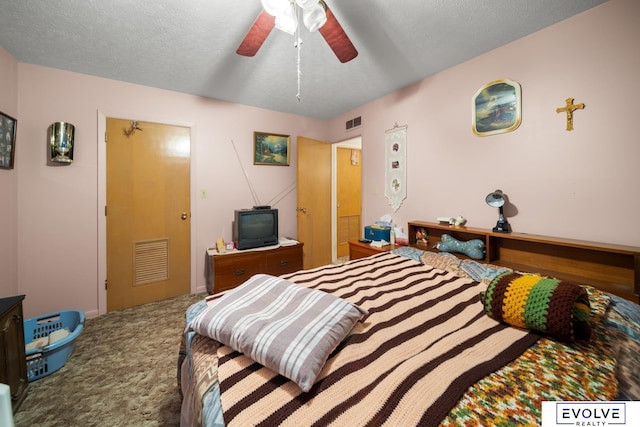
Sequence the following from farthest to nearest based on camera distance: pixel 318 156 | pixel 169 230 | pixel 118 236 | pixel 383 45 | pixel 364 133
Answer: pixel 318 156 < pixel 364 133 < pixel 169 230 < pixel 118 236 < pixel 383 45

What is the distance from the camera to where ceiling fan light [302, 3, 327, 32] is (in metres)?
1.26

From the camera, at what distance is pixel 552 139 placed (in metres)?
1.77

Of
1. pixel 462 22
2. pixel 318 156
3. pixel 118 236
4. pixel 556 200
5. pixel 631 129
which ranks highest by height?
pixel 462 22

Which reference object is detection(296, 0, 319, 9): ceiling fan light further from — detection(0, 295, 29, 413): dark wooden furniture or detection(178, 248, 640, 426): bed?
detection(0, 295, 29, 413): dark wooden furniture

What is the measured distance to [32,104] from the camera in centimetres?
222

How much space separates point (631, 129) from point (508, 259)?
1.13 metres

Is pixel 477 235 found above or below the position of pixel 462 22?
below

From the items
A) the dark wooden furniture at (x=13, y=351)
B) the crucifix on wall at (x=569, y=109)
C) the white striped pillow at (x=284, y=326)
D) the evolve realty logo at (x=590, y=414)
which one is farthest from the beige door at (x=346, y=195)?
the evolve realty logo at (x=590, y=414)

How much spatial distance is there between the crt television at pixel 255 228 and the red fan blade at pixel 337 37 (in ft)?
6.88

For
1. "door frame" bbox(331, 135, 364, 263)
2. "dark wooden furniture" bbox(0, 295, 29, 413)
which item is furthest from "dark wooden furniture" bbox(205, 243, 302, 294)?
"dark wooden furniture" bbox(0, 295, 29, 413)

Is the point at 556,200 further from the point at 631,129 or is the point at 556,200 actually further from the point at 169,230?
the point at 169,230

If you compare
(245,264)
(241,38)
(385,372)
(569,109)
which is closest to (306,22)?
(241,38)

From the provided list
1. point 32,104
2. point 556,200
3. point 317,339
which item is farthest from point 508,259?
point 32,104

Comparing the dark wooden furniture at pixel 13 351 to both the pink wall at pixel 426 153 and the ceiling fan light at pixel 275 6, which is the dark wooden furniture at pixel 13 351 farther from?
the ceiling fan light at pixel 275 6
